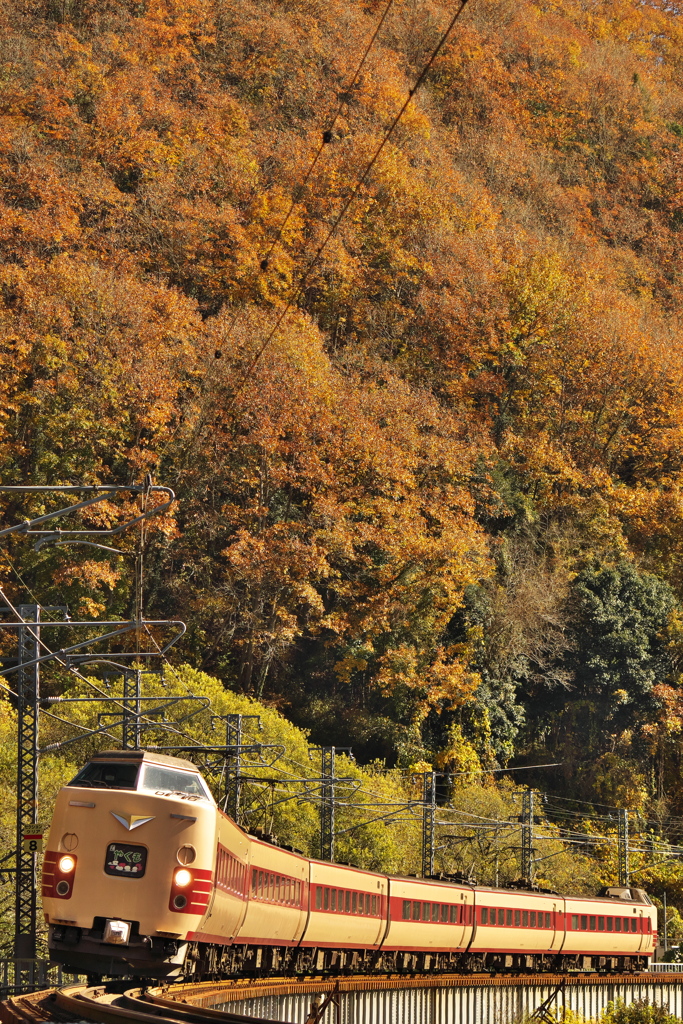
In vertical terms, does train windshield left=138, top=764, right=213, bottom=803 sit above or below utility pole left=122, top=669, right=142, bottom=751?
below

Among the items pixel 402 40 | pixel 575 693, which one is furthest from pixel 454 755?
pixel 402 40

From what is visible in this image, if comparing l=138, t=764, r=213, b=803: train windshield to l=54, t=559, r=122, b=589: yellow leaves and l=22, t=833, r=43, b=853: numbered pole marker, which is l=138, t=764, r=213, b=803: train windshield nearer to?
l=22, t=833, r=43, b=853: numbered pole marker

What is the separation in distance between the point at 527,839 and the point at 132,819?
26506mm

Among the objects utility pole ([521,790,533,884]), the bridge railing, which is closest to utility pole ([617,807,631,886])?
utility pole ([521,790,533,884])

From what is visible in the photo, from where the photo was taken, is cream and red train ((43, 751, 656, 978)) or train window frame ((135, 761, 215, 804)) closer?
cream and red train ((43, 751, 656, 978))

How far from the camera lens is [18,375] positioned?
154ft

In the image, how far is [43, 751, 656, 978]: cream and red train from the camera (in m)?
16.2

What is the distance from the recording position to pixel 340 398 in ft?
171

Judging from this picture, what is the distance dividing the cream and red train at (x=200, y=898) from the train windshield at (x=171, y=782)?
0.02 meters

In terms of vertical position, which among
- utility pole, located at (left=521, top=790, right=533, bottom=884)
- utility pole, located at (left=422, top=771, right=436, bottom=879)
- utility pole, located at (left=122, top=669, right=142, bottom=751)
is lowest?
utility pole, located at (left=122, top=669, right=142, bottom=751)

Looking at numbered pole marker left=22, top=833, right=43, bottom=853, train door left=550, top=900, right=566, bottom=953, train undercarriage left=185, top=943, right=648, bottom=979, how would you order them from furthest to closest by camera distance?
train door left=550, top=900, right=566, bottom=953 < numbered pole marker left=22, top=833, right=43, bottom=853 < train undercarriage left=185, top=943, right=648, bottom=979

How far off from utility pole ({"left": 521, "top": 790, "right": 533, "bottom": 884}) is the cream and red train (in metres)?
6.78

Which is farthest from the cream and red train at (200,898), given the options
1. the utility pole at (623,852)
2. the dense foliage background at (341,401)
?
the dense foliage background at (341,401)

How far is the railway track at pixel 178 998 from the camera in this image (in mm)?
10599
